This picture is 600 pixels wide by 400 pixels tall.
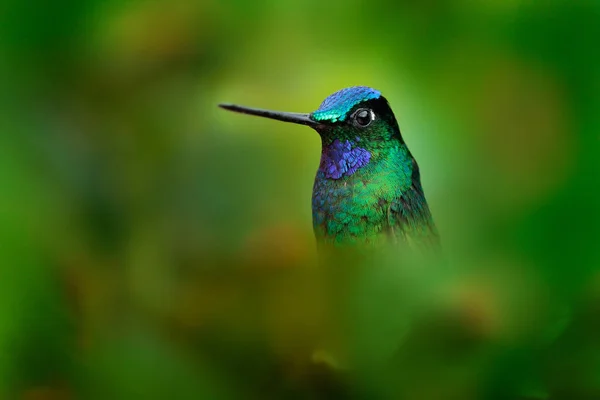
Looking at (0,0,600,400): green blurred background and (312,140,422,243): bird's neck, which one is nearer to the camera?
(0,0,600,400): green blurred background

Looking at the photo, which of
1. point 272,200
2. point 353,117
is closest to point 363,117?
point 353,117

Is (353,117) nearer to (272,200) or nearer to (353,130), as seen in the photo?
(353,130)

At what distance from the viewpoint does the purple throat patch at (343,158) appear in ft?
1.06

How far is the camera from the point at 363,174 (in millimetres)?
327

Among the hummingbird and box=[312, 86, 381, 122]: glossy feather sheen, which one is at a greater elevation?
box=[312, 86, 381, 122]: glossy feather sheen

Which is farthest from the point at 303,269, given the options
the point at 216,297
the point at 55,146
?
the point at 55,146

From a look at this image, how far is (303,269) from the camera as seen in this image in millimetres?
92

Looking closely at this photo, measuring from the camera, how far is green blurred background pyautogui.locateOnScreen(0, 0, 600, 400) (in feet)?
0.26

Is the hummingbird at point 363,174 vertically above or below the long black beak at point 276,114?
below

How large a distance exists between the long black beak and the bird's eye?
0.05 m

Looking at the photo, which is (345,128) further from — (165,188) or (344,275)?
(344,275)

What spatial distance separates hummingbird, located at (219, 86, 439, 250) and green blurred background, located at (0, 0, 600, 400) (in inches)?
2.3

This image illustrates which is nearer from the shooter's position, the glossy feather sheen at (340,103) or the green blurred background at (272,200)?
the green blurred background at (272,200)

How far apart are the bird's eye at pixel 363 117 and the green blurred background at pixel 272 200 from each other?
0.19 feet
